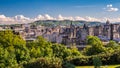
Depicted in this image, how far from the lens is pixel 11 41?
3825cm

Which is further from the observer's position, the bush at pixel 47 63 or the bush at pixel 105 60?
the bush at pixel 105 60

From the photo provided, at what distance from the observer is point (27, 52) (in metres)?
34.8

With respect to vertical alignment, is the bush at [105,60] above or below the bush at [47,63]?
below

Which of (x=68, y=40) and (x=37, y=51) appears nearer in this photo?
(x=37, y=51)

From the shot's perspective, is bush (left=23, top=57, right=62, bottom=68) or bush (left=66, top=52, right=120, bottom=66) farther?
bush (left=66, top=52, right=120, bottom=66)

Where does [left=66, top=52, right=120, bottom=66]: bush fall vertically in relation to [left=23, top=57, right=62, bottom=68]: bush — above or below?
below

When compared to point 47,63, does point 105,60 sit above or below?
below

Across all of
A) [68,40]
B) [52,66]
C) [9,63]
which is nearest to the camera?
[52,66]

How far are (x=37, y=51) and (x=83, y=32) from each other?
7680cm

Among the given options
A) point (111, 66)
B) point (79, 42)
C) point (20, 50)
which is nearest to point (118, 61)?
point (111, 66)

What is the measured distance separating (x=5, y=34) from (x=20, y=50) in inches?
216

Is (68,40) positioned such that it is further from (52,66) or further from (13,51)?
(52,66)

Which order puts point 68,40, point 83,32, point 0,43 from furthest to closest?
point 83,32
point 68,40
point 0,43

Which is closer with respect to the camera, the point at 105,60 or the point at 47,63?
the point at 47,63
